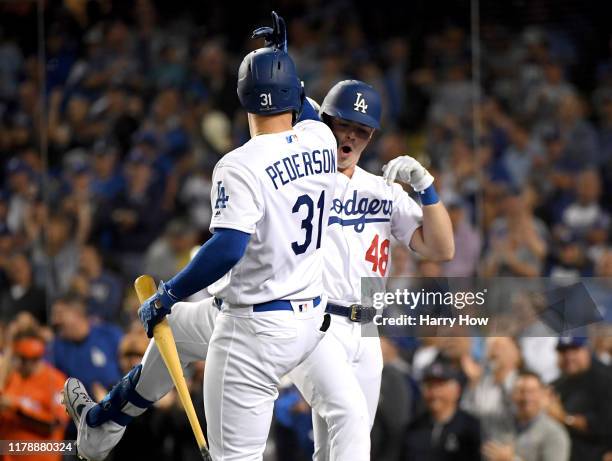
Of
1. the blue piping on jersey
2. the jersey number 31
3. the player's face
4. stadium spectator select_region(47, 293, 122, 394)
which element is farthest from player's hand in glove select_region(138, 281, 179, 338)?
stadium spectator select_region(47, 293, 122, 394)

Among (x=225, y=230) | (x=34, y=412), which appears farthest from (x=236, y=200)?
(x=34, y=412)

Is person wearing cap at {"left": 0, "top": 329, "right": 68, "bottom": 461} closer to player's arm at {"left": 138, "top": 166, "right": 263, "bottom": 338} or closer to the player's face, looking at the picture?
player's arm at {"left": 138, "top": 166, "right": 263, "bottom": 338}

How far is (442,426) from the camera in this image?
17.7 ft

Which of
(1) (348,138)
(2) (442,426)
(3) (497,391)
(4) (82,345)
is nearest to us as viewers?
(1) (348,138)

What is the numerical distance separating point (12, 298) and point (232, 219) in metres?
2.58

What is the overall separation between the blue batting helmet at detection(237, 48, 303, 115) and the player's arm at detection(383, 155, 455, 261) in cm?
64

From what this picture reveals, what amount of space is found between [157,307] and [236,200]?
45cm

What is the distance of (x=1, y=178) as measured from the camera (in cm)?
626

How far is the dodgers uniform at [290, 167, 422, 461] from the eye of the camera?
12.0 feet

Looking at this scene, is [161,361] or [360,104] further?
[360,104]

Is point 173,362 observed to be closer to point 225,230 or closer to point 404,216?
point 225,230

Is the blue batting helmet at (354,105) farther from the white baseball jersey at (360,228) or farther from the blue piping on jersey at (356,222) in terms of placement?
the blue piping on jersey at (356,222)


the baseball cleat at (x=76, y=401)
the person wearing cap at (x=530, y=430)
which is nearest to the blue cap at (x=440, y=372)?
the person wearing cap at (x=530, y=430)

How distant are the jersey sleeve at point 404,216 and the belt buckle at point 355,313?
38 centimetres
